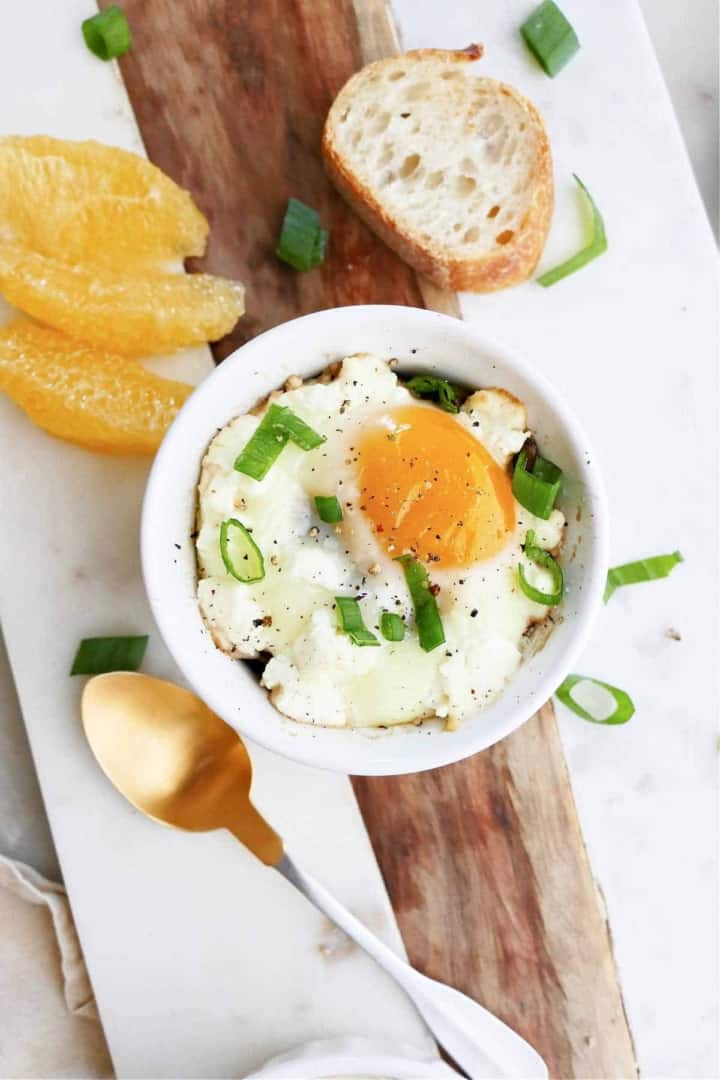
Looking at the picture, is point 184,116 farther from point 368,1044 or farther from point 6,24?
point 368,1044

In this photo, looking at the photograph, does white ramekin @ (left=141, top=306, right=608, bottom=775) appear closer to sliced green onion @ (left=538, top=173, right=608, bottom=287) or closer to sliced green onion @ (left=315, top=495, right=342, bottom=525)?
sliced green onion @ (left=315, top=495, right=342, bottom=525)

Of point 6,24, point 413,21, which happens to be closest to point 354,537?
point 413,21

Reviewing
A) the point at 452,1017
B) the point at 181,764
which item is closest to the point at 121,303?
the point at 181,764

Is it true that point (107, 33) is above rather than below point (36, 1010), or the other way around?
above

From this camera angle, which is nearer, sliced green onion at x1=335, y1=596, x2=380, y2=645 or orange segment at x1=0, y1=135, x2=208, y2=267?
sliced green onion at x1=335, y1=596, x2=380, y2=645

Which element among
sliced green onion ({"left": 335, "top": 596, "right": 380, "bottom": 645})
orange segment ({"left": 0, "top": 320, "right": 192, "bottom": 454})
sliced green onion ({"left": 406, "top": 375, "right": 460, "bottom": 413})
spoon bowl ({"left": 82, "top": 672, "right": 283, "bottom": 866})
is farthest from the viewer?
spoon bowl ({"left": 82, "top": 672, "right": 283, "bottom": 866})

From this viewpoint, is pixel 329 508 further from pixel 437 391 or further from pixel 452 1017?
pixel 452 1017

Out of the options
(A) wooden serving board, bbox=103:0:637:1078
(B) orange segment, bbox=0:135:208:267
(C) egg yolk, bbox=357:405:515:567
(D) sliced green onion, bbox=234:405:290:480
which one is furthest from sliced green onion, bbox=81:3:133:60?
(C) egg yolk, bbox=357:405:515:567
